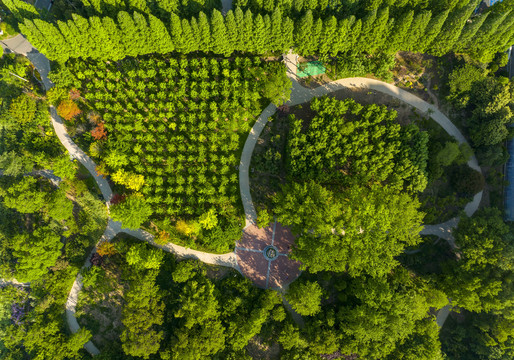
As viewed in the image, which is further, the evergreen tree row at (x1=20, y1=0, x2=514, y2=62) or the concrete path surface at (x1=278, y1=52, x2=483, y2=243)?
the concrete path surface at (x1=278, y1=52, x2=483, y2=243)

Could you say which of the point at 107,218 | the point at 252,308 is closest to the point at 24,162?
the point at 107,218

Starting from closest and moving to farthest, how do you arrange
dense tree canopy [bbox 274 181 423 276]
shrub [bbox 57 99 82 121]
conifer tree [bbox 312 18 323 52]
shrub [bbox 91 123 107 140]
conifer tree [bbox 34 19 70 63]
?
dense tree canopy [bbox 274 181 423 276] → conifer tree [bbox 34 19 70 63] → conifer tree [bbox 312 18 323 52] → shrub [bbox 57 99 82 121] → shrub [bbox 91 123 107 140]

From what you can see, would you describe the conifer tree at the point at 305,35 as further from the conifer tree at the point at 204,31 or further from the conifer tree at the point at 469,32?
the conifer tree at the point at 469,32

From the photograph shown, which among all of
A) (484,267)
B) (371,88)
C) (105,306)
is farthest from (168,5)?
(484,267)

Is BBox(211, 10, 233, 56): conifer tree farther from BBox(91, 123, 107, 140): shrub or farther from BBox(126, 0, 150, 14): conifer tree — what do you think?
BBox(91, 123, 107, 140): shrub

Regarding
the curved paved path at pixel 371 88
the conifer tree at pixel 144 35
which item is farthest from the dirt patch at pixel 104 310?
the conifer tree at pixel 144 35

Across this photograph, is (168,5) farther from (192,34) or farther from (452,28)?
(452,28)

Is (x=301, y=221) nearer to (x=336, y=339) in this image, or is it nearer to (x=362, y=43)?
(x=336, y=339)

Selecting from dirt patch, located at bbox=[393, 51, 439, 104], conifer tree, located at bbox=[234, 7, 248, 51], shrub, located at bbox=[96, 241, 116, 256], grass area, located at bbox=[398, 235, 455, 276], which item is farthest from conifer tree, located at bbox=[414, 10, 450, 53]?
shrub, located at bbox=[96, 241, 116, 256]
